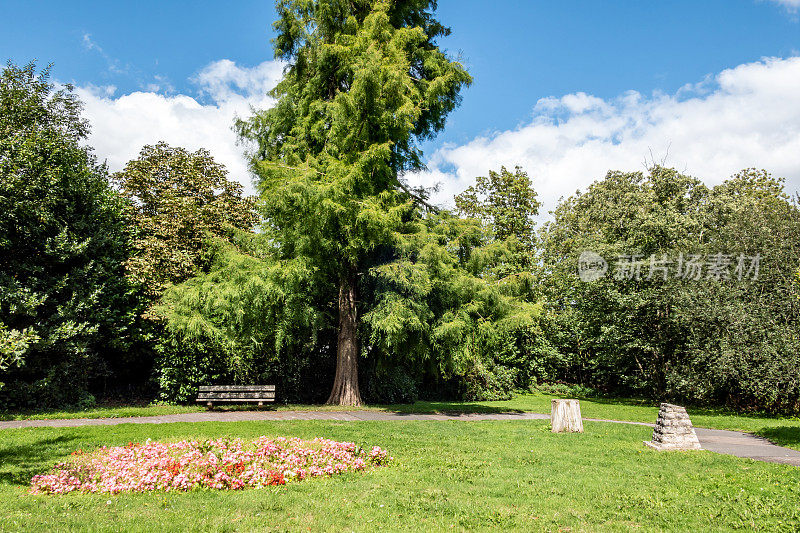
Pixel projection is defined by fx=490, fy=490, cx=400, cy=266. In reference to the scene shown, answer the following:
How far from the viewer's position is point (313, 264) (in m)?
13.1

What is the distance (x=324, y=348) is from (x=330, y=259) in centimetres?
424

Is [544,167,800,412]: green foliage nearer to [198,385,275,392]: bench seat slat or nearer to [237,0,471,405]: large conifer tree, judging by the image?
[237,0,471,405]: large conifer tree

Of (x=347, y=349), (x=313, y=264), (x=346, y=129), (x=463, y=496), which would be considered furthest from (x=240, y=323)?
(x=463, y=496)

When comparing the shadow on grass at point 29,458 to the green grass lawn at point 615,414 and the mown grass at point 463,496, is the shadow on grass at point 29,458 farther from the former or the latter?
the green grass lawn at point 615,414

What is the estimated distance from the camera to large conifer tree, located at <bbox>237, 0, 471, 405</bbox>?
1274cm

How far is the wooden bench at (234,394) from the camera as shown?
12.7 metres

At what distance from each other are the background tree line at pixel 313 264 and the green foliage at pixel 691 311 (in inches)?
3.3

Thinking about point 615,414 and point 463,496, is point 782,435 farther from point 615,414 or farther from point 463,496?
point 463,496

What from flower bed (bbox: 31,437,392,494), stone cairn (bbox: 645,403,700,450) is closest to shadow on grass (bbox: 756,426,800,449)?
stone cairn (bbox: 645,403,700,450)

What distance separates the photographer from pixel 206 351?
47.2ft

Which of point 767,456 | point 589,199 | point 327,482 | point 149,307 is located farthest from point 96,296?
point 589,199

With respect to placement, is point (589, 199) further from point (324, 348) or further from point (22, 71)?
point (22, 71)

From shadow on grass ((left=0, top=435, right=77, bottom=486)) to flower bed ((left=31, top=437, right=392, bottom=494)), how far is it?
354mm

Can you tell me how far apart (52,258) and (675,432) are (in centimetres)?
1524
